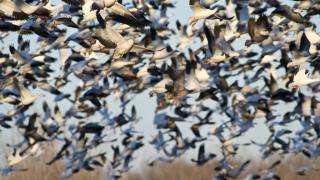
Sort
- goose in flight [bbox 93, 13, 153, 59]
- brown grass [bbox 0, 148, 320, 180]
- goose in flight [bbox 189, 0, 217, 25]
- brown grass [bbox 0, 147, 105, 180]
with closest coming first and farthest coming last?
1. goose in flight [bbox 93, 13, 153, 59]
2. goose in flight [bbox 189, 0, 217, 25]
3. brown grass [bbox 0, 147, 105, 180]
4. brown grass [bbox 0, 148, 320, 180]

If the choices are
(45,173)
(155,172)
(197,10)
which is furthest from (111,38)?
(155,172)

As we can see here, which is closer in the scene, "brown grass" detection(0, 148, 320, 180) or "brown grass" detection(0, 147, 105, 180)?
"brown grass" detection(0, 147, 105, 180)

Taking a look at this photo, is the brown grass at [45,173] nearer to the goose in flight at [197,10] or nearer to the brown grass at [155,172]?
the brown grass at [155,172]

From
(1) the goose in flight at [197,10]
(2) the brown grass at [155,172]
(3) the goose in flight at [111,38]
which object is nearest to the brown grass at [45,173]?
(2) the brown grass at [155,172]

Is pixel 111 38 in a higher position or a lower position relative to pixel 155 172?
higher

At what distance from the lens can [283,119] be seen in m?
11.1

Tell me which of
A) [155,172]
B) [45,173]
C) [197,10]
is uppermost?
[197,10]

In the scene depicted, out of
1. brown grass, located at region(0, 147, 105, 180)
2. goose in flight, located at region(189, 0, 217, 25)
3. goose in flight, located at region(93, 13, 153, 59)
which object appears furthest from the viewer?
brown grass, located at region(0, 147, 105, 180)

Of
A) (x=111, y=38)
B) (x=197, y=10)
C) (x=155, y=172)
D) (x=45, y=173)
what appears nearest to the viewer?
(x=111, y=38)

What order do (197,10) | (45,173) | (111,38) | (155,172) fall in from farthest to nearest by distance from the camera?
(155,172), (45,173), (197,10), (111,38)

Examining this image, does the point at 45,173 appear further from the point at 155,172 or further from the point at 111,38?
the point at 111,38

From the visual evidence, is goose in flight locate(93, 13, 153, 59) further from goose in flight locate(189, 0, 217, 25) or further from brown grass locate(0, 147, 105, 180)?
brown grass locate(0, 147, 105, 180)

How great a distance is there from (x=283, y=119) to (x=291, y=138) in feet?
5.66

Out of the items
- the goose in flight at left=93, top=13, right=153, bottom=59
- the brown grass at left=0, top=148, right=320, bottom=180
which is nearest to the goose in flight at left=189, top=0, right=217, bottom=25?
the goose in flight at left=93, top=13, right=153, bottom=59
